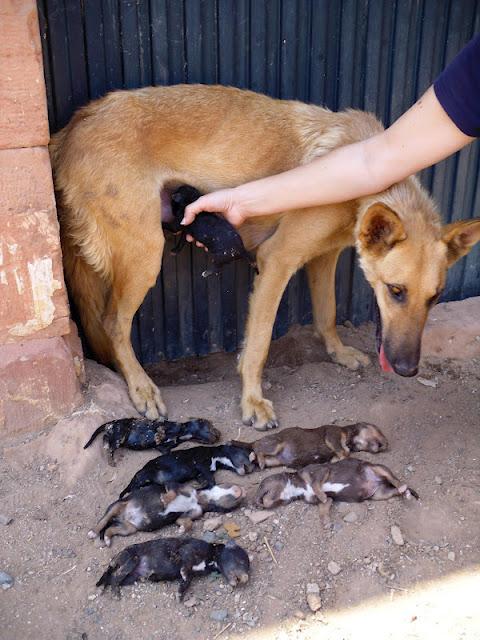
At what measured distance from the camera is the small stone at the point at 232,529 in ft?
11.8

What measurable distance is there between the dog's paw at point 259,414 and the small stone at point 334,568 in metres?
1.26

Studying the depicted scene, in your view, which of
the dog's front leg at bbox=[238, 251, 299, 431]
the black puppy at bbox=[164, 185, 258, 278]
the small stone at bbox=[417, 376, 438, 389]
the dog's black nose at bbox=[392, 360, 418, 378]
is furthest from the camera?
the small stone at bbox=[417, 376, 438, 389]

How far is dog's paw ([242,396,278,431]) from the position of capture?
453 centimetres

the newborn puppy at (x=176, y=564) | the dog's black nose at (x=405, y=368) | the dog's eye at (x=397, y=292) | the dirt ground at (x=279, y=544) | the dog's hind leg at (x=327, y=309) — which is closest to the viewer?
the dirt ground at (x=279, y=544)

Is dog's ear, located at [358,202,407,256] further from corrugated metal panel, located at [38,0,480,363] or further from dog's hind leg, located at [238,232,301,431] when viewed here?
corrugated metal panel, located at [38,0,480,363]

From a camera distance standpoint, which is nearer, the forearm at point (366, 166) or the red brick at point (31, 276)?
the forearm at point (366, 166)

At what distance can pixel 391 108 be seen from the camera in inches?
212

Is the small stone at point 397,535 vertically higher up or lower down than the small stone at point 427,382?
higher up

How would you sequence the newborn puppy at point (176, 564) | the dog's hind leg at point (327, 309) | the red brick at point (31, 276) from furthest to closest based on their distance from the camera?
the dog's hind leg at point (327, 309)
the red brick at point (31, 276)
the newborn puppy at point (176, 564)

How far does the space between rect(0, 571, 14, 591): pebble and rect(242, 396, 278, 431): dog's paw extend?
1.77 m

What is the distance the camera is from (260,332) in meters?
4.68

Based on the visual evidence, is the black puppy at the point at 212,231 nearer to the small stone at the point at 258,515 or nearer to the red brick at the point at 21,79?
the red brick at the point at 21,79

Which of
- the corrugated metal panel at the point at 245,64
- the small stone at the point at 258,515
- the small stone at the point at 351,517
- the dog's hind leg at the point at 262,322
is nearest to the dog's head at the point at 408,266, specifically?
the dog's hind leg at the point at 262,322

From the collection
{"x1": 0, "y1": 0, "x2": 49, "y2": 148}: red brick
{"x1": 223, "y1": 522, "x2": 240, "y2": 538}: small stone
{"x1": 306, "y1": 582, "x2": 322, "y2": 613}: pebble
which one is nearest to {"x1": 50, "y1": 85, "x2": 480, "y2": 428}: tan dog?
{"x1": 0, "y1": 0, "x2": 49, "y2": 148}: red brick
